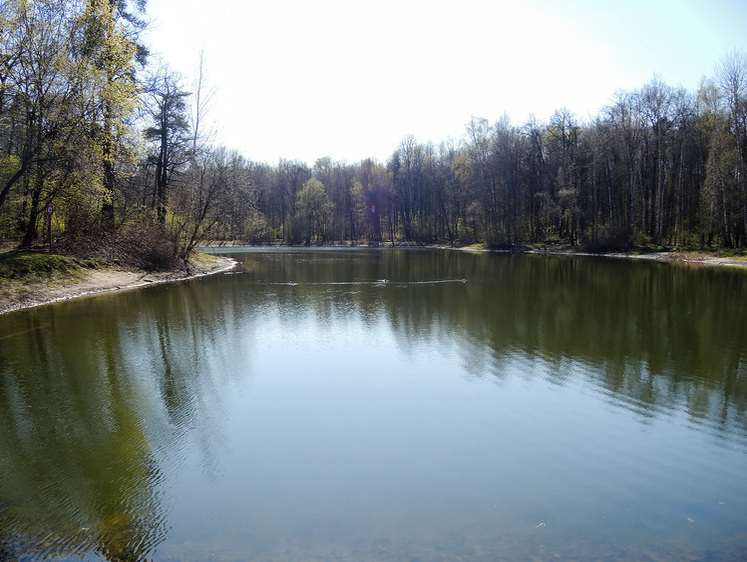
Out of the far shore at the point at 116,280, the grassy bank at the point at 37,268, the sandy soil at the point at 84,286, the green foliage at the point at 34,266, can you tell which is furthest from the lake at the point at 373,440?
the green foliage at the point at 34,266

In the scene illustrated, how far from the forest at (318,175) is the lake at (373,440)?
942 centimetres

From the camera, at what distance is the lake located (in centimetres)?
413

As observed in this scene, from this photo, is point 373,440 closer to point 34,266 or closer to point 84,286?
point 34,266

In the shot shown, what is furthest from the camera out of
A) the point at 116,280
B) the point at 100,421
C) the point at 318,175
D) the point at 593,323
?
the point at 318,175

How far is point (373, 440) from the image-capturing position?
6012mm

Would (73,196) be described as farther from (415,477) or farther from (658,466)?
(658,466)

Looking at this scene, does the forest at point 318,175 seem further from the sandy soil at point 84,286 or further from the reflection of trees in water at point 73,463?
the reflection of trees in water at point 73,463

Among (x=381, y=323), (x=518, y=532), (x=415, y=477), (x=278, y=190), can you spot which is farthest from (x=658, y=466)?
(x=278, y=190)

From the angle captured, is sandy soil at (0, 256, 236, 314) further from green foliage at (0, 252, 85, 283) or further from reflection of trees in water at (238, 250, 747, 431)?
reflection of trees in water at (238, 250, 747, 431)

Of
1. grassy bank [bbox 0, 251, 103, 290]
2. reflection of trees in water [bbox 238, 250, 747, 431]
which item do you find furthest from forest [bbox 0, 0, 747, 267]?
reflection of trees in water [bbox 238, 250, 747, 431]

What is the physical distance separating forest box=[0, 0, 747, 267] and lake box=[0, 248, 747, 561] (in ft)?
30.9

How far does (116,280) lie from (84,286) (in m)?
2.50

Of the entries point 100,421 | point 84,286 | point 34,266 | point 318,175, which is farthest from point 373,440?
point 318,175

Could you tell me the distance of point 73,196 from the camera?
19.0 meters
